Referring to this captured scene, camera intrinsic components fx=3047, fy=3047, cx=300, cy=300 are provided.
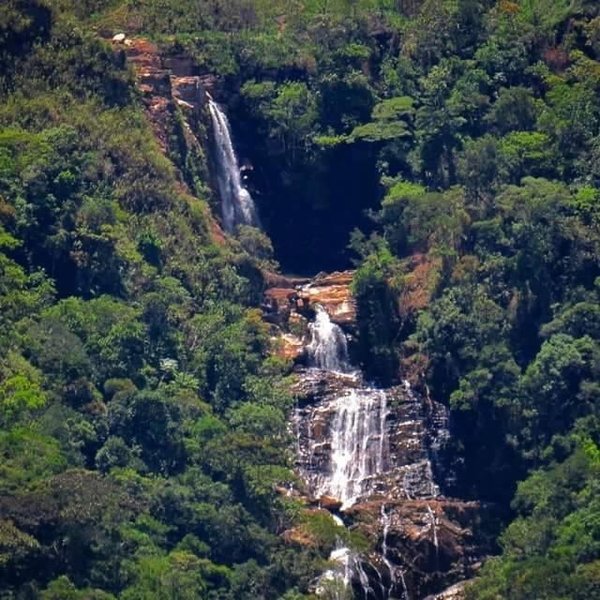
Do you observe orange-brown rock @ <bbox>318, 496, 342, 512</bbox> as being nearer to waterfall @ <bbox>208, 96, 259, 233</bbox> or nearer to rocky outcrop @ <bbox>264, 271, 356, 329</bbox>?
rocky outcrop @ <bbox>264, 271, 356, 329</bbox>

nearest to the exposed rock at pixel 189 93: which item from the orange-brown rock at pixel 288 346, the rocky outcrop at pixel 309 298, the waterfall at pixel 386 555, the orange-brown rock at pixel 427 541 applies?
the rocky outcrop at pixel 309 298

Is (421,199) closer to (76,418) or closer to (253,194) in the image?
(253,194)

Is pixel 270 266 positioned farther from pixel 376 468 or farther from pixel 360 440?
pixel 376 468

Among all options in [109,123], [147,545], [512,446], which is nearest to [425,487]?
[512,446]

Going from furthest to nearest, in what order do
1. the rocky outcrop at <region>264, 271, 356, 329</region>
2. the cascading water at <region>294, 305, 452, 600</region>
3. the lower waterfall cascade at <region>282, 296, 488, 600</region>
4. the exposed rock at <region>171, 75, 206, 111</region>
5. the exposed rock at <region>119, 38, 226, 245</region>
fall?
the exposed rock at <region>171, 75, 206, 111</region> < the exposed rock at <region>119, 38, 226, 245</region> < the rocky outcrop at <region>264, 271, 356, 329</region> < the cascading water at <region>294, 305, 452, 600</region> < the lower waterfall cascade at <region>282, 296, 488, 600</region>

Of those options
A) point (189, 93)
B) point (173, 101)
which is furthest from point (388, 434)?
point (189, 93)

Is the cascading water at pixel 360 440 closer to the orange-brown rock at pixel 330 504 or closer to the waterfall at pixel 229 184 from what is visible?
the orange-brown rock at pixel 330 504

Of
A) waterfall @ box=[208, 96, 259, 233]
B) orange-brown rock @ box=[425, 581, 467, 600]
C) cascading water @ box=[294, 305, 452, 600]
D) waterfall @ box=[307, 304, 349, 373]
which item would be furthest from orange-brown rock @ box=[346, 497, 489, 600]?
waterfall @ box=[208, 96, 259, 233]
